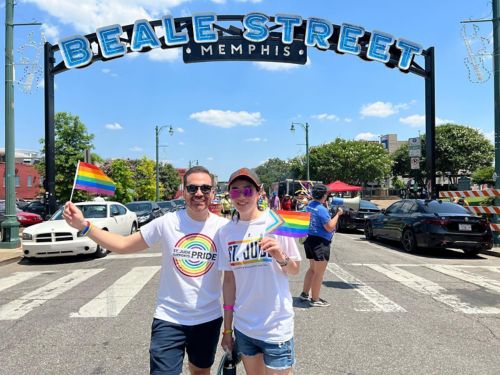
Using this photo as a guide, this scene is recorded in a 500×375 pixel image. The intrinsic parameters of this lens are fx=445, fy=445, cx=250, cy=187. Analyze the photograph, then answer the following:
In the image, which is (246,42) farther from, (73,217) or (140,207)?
(73,217)

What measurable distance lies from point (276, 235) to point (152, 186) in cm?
5368

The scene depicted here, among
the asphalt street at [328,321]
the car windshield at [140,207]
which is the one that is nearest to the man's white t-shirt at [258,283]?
the asphalt street at [328,321]

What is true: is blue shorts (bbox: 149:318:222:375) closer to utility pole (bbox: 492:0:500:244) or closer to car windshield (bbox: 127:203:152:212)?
utility pole (bbox: 492:0:500:244)

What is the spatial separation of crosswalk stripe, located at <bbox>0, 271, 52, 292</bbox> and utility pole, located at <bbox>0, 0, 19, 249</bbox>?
4.36 meters

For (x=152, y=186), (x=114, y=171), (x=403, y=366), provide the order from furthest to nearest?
(x=152, y=186)
(x=114, y=171)
(x=403, y=366)

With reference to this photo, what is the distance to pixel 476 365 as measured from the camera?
4.05 meters

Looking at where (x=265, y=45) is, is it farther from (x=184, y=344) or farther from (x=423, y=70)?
(x=184, y=344)

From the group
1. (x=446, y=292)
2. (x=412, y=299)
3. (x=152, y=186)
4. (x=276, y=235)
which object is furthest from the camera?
(x=152, y=186)

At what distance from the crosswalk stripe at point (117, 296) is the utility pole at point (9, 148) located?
6.11 meters

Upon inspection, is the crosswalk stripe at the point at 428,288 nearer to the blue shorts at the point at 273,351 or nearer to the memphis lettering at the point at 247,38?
the blue shorts at the point at 273,351

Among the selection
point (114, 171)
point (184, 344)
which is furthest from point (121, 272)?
point (114, 171)

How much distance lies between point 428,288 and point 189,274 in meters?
5.83

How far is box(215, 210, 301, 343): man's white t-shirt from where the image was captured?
2527mm

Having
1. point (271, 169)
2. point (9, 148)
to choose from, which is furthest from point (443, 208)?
point (271, 169)
